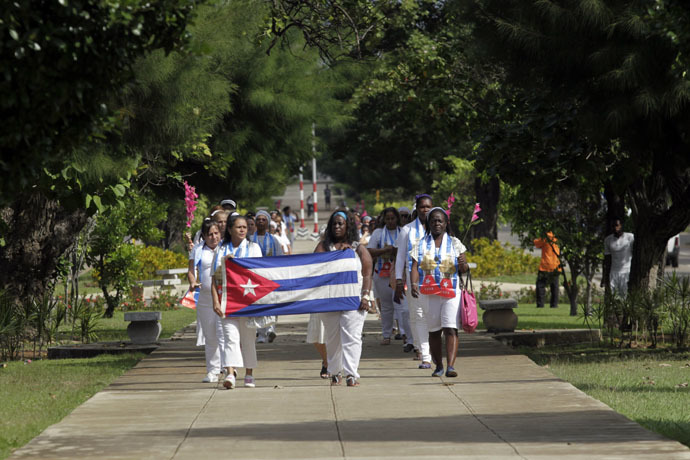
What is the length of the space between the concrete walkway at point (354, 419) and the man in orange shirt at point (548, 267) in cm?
916

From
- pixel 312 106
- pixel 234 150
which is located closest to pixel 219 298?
pixel 234 150

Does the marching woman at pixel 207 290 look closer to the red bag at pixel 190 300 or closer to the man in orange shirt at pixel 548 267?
the red bag at pixel 190 300

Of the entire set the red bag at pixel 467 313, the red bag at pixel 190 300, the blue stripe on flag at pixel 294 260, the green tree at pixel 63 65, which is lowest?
the red bag at pixel 467 313

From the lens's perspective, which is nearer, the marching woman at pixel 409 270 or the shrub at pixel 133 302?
the marching woman at pixel 409 270

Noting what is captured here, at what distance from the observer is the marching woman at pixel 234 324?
35.0ft

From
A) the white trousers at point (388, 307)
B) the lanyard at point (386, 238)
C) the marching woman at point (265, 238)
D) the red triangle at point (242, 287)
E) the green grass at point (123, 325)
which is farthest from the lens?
the green grass at point (123, 325)

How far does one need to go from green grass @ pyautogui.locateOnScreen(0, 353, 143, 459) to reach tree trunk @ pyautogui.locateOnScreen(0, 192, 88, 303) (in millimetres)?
1944

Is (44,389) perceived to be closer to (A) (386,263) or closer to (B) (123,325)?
(A) (386,263)

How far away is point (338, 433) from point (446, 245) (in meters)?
3.67

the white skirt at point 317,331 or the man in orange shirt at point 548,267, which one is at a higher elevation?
the man in orange shirt at point 548,267

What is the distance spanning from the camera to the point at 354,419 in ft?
28.4

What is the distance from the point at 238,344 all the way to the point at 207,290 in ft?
2.45

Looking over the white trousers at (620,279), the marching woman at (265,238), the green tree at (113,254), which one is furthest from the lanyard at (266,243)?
the white trousers at (620,279)

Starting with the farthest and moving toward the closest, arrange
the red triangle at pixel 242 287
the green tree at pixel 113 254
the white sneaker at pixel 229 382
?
the green tree at pixel 113 254 → the red triangle at pixel 242 287 → the white sneaker at pixel 229 382
